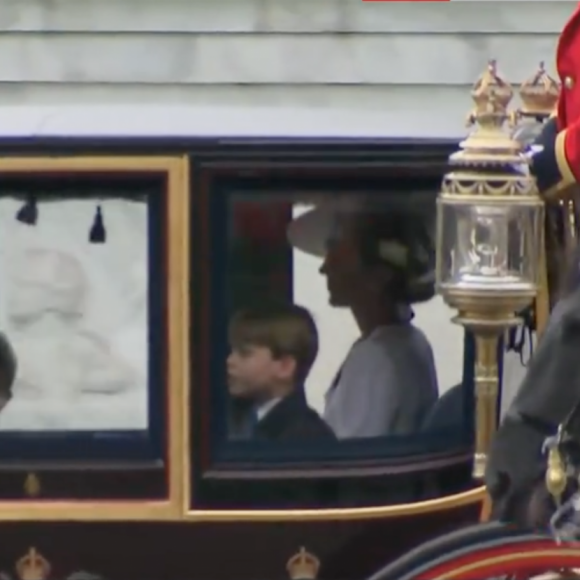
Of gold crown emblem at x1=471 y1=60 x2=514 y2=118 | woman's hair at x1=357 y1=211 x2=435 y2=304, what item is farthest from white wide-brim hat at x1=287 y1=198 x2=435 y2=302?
gold crown emblem at x1=471 y1=60 x2=514 y2=118

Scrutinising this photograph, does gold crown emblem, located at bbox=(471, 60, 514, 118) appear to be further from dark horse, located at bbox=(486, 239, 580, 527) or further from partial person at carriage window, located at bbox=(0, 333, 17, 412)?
partial person at carriage window, located at bbox=(0, 333, 17, 412)

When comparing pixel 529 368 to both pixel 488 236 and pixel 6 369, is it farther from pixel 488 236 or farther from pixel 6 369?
pixel 6 369

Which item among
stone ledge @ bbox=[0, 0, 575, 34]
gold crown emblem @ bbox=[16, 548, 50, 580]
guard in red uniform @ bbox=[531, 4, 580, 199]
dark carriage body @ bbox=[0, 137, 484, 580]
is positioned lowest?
gold crown emblem @ bbox=[16, 548, 50, 580]

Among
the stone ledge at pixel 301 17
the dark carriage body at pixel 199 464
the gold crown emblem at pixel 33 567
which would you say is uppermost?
the stone ledge at pixel 301 17

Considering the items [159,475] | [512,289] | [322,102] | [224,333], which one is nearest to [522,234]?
[512,289]

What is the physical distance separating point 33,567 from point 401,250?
31.4 inches

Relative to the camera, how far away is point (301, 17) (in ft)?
21.2

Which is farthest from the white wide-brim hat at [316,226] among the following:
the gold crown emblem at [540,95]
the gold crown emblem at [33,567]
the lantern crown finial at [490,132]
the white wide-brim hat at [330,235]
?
the gold crown emblem at [33,567]

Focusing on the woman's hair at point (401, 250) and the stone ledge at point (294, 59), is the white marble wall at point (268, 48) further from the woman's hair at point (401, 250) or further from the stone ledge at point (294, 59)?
the woman's hair at point (401, 250)

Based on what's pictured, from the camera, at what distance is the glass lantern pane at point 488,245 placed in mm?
2729

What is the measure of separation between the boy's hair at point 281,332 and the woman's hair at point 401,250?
0.48 feet

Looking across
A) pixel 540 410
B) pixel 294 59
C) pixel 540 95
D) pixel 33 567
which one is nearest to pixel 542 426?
pixel 540 410

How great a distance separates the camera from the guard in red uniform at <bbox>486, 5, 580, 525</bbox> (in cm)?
261

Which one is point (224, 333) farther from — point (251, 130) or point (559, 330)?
point (559, 330)
